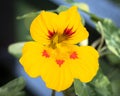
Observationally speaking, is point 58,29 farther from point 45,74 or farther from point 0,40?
point 0,40

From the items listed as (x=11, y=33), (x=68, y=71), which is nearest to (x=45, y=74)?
(x=68, y=71)

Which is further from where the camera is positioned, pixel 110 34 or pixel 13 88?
pixel 110 34

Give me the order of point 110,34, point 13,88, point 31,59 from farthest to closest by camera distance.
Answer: point 110,34, point 13,88, point 31,59

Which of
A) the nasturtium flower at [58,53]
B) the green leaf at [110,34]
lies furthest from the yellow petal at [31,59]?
the green leaf at [110,34]

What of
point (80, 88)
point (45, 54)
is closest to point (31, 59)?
point (45, 54)

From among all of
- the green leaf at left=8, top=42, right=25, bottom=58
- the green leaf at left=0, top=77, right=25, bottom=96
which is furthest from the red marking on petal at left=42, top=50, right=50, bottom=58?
the green leaf at left=8, top=42, right=25, bottom=58

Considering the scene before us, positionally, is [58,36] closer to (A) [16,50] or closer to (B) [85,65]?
(B) [85,65]
